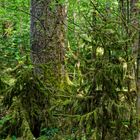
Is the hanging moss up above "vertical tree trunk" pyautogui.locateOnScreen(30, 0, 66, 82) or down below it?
below

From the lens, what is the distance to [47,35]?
7445mm

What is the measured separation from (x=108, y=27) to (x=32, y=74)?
2091mm

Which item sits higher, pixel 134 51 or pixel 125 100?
pixel 134 51

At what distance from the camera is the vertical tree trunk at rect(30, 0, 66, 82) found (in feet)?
24.3

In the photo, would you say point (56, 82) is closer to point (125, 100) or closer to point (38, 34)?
point (38, 34)

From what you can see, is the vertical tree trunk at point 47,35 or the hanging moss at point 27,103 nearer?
the hanging moss at point 27,103

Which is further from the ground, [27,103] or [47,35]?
[47,35]

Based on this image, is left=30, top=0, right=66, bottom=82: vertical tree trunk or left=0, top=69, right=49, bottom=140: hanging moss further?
left=30, top=0, right=66, bottom=82: vertical tree trunk

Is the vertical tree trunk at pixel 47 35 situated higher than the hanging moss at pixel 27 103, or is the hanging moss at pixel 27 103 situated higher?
the vertical tree trunk at pixel 47 35

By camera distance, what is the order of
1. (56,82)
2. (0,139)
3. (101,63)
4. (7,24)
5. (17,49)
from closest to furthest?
(101,63) → (0,139) → (56,82) → (17,49) → (7,24)

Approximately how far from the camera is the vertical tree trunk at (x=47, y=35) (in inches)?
291

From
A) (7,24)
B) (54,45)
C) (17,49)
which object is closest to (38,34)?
(54,45)

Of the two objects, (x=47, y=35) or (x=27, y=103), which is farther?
(x=47, y=35)

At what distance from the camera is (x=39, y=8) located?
7.43 m
